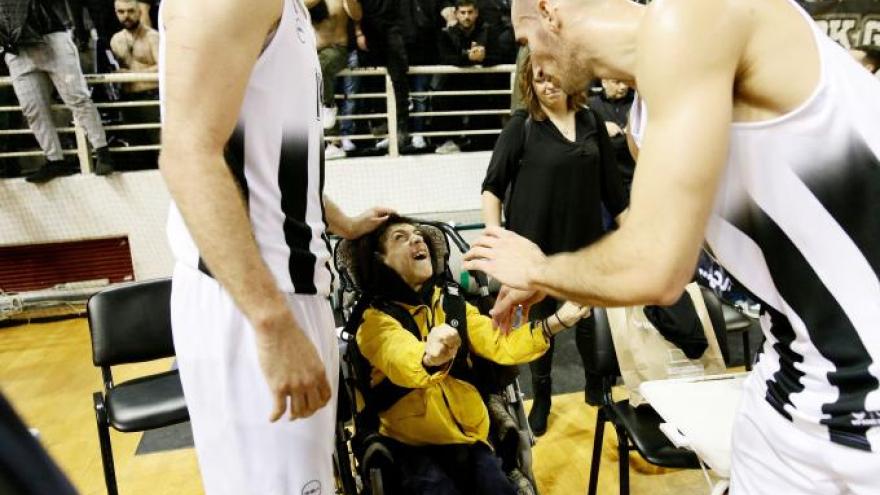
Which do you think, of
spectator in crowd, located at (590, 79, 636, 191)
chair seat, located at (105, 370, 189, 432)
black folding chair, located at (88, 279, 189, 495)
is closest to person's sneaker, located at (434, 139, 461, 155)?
spectator in crowd, located at (590, 79, 636, 191)

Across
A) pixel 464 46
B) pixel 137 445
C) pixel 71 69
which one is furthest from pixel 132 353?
pixel 464 46

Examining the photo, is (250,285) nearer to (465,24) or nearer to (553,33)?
(553,33)

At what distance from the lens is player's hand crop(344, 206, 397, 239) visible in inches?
79.6

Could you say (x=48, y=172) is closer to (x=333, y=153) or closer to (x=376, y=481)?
(x=333, y=153)

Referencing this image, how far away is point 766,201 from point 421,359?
47.0 inches

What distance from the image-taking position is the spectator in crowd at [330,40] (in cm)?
541

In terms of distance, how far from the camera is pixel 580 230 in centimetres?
304

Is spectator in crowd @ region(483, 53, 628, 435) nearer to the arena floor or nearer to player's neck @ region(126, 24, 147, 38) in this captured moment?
the arena floor

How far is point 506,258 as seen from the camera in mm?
1307

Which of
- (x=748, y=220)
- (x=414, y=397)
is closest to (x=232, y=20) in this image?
(x=748, y=220)

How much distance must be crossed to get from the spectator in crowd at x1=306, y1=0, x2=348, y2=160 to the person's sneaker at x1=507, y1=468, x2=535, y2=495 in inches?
152

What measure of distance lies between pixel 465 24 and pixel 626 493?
479 cm

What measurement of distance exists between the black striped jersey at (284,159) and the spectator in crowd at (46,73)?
177 inches

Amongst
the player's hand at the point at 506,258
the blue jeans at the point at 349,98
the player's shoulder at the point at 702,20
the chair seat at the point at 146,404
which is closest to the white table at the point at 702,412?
the player's hand at the point at 506,258
